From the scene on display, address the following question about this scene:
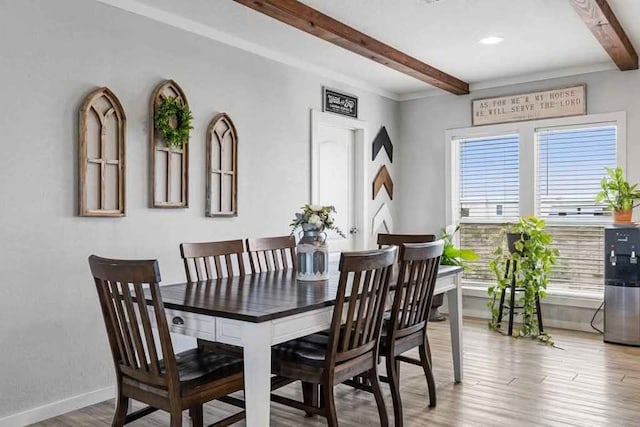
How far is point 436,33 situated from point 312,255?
7.00ft

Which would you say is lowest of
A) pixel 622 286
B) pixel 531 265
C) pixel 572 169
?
pixel 622 286

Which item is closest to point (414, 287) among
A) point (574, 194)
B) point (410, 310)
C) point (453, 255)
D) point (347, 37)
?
point (410, 310)

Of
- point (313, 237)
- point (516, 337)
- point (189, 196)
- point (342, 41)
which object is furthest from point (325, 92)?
point (516, 337)

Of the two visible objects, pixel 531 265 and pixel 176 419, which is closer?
pixel 176 419

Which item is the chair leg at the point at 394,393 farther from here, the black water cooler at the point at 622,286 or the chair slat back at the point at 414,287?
the black water cooler at the point at 622,286

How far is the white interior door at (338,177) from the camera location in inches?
202

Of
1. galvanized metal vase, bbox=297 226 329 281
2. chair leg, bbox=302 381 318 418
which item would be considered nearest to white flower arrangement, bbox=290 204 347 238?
galvanized metal vase, bbox=297 226 329 281

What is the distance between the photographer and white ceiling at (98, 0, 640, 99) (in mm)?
3480

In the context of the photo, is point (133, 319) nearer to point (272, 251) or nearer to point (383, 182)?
point (272, 251)

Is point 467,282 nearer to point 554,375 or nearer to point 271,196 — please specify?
point 554,375

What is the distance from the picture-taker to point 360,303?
239cm

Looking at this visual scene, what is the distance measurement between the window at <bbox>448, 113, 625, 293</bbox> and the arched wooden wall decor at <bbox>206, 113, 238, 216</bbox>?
2714mm

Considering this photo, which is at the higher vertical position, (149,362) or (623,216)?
(623,216)

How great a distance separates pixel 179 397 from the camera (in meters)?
2.03
